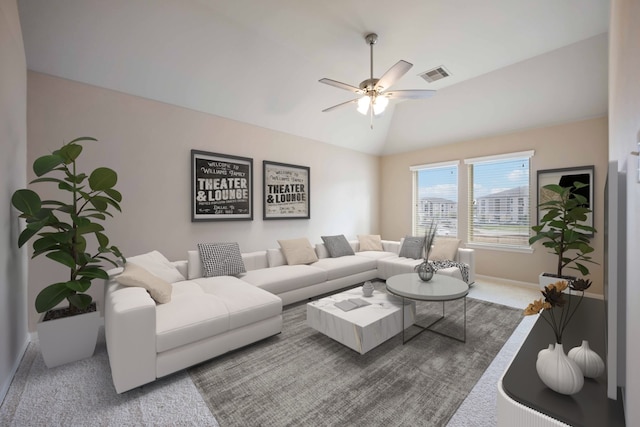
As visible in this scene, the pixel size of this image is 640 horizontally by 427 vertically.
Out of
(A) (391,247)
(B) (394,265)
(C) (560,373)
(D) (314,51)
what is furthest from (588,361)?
(A) (391,247)

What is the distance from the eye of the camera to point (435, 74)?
4.02m

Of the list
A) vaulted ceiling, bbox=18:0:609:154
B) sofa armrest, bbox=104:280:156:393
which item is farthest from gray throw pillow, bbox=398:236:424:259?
sofa armrest, bbox=104:280:156:393

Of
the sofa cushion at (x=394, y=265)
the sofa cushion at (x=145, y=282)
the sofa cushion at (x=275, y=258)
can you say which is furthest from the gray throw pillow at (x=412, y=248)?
the sofa cushion at (x=145, y=282)

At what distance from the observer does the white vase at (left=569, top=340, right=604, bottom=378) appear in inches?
47.5

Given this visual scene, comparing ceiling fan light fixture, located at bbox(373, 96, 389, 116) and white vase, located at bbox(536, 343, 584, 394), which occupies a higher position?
Result: ceiling fan light fixture, located at bbox(373, 96, 389, 116)

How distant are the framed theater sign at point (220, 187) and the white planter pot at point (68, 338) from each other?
1.71m

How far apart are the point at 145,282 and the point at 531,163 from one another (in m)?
5.76

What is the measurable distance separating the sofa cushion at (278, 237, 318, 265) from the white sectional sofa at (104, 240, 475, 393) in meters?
0.19

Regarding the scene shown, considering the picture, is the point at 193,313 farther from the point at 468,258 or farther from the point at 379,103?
the point at 468,258

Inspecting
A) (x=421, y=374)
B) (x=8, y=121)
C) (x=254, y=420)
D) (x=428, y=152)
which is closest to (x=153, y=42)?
(x=8, y=121)

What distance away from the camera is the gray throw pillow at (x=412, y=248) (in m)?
4.81

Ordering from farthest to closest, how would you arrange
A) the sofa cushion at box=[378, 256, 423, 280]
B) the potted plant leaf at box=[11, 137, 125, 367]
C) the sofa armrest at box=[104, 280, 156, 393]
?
1. the sofa cushion at box=[378, 256, 423, 280]
2. the potted plant leaf at box=[11, 137, 125, 367]
3. the sofa armrest at box=[104, 280, 156, 393]

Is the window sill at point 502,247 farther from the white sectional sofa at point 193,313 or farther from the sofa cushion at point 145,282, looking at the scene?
the sofa cushion at point 145,282

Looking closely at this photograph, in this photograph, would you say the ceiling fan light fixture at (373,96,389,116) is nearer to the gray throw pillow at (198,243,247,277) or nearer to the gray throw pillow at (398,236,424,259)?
the gray throw pillow at (198,243,247,277)
